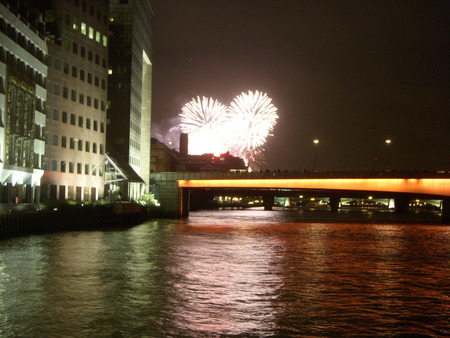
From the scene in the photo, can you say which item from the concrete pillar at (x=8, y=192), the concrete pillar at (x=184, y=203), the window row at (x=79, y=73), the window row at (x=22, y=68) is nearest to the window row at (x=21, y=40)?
the window row at (x=22, y=68)

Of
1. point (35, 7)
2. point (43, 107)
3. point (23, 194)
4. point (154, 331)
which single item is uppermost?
point (35, 7)

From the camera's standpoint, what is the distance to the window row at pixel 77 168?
272ft

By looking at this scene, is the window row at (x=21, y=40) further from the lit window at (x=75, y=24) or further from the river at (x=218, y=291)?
the river at (x=218, y=291)

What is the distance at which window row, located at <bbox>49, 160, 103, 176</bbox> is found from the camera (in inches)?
3264

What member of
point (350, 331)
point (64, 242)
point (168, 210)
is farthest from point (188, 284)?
point (168, 210)

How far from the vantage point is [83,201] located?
85.5m

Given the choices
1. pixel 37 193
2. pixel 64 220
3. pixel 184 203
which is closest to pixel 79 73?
pixel 37 193

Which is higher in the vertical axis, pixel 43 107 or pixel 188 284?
pixel 43 107

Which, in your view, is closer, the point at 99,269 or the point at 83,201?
Result: the point at 99,269

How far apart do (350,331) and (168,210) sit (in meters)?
93.1

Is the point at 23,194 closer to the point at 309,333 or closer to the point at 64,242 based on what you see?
the point at 64,242

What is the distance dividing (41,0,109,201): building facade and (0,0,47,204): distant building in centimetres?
519

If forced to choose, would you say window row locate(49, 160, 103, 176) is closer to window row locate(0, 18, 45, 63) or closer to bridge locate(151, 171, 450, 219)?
window row locate(0, 18, 45, 63)

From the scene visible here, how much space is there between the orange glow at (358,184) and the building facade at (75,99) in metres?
24.2
